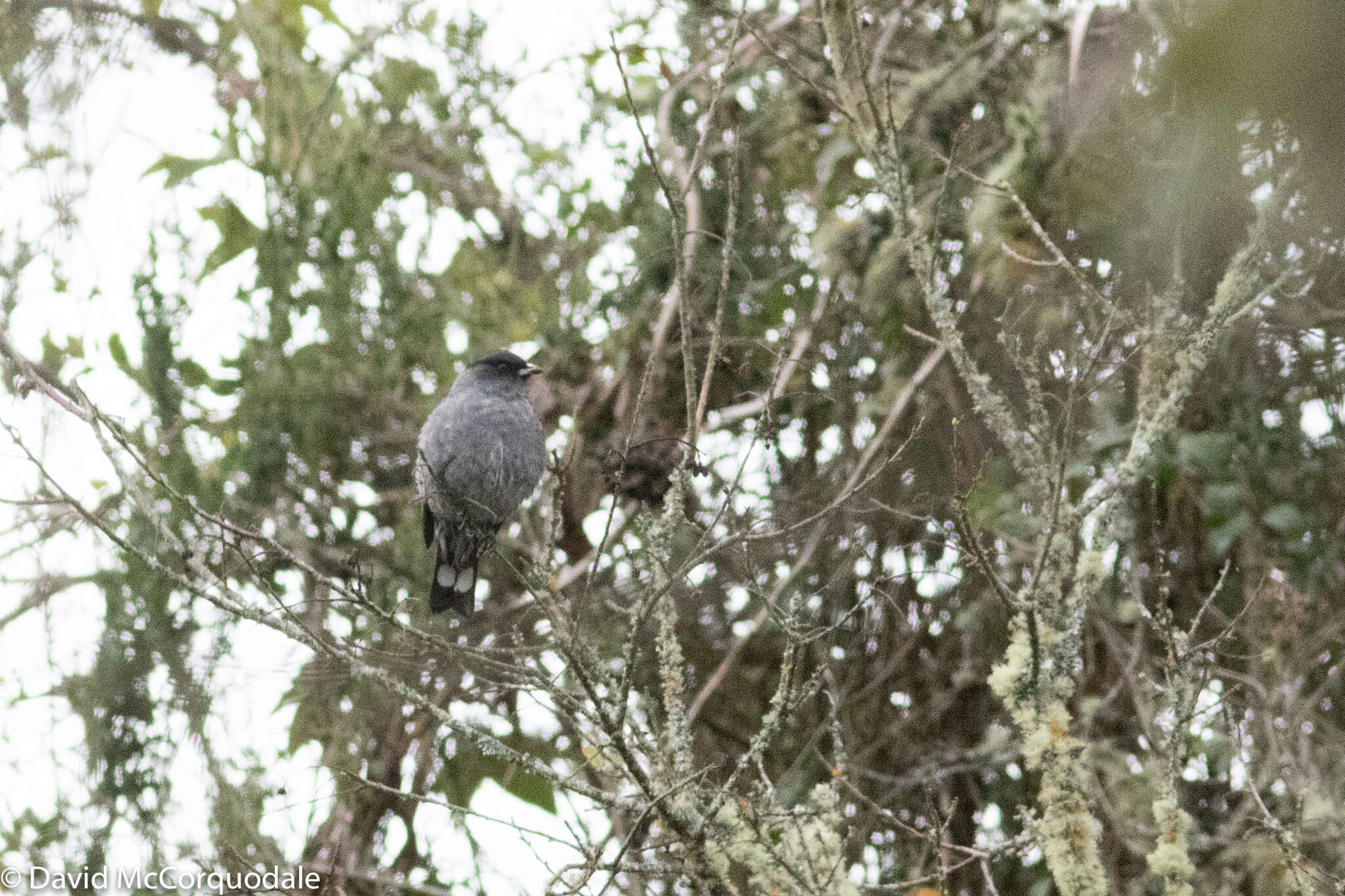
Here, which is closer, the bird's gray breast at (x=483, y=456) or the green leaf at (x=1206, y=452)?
the green leaf at (x=1206, y=452)

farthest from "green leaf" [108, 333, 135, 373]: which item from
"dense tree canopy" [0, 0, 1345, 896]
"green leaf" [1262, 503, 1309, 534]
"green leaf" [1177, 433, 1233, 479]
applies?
"green leaf" [1262, 503, 1309, 534]

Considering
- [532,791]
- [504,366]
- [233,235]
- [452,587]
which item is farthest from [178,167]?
[532,791]

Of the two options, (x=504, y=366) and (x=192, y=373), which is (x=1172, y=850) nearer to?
(x=504, y=366)

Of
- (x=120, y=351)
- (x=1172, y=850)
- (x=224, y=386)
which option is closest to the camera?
(x=1172, y=850)

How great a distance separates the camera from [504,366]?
4.32m

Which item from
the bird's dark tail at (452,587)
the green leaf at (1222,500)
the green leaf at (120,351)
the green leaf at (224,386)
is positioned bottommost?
the green leaf at (1222,500)

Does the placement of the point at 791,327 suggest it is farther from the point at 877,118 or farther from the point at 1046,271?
the point at 1046,271

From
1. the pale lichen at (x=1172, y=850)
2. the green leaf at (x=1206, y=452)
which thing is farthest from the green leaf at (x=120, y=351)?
the pale lichen at (x=1172, y=850)

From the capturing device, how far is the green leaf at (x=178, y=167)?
470 cm

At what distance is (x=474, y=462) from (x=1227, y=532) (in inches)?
91.0

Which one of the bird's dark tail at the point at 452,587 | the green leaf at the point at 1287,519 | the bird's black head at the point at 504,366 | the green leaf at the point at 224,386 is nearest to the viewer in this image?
the green leaf at the point at 1287,519

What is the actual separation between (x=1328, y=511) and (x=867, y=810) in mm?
1700

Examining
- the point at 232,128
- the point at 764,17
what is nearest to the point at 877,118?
the point at 764,17

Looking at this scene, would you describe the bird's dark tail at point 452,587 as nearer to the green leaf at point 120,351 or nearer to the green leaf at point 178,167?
the green leaf at point 120,351
